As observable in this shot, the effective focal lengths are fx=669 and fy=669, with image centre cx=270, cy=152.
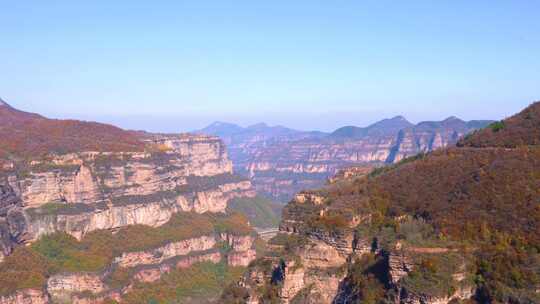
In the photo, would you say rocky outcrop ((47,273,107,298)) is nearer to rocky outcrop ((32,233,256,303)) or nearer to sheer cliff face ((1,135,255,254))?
rocky outcrop ((32,233,256,303))

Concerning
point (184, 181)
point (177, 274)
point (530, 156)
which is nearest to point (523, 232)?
point (530, 156)

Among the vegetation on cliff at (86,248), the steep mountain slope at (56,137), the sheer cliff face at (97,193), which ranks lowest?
the vegetation on cliff at (86,248)

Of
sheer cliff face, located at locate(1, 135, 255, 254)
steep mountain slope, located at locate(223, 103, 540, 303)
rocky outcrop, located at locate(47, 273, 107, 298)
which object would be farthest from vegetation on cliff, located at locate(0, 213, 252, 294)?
steep mountain slope, located at locate(223, 103, 540, 303)

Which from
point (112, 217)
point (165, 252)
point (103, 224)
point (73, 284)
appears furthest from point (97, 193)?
point (73, 284)

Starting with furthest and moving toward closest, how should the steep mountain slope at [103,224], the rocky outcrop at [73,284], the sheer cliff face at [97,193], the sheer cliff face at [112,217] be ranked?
the sheer cliff face at [97,193] → the steep mountain slope at [103,224] → the sheer cliff face at [112,217] → the rocky outcrop at [73,284]

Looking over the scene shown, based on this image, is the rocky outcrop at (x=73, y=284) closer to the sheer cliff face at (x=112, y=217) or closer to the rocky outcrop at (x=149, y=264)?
the rocky outcrop at (x=149, y=264)

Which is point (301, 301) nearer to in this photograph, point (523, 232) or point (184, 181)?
point (523, 232)

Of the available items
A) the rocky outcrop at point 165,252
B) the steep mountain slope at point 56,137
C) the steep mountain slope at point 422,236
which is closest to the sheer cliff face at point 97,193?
the steep mountain slope at point 56,137
